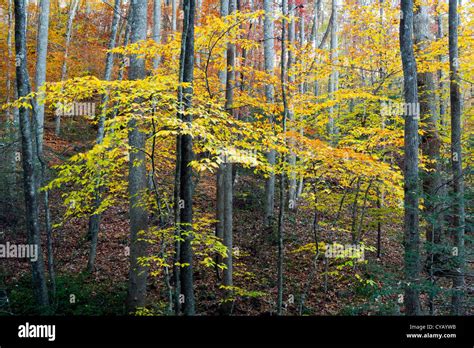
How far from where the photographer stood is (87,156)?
5.35m

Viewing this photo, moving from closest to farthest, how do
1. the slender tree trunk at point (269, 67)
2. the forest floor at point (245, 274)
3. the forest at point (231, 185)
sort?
the forest at point (231, 185)
the forest floor at point (245, 274)
the slender tree trunk at point (269, 67)

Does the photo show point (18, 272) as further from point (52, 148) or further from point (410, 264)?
point (410, 264)

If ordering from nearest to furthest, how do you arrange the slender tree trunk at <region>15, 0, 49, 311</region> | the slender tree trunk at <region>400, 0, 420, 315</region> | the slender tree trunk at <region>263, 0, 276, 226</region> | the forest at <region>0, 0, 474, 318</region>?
the slender tree trunk at <region>400, 0, 420, 315</region> → the forest at <region>0, 0, 474, 318</region> → the slender tree trunk at <region>15, 0, 49, 311</region> → the slender tree trunk at <region>263, 0, 276, 226</region>

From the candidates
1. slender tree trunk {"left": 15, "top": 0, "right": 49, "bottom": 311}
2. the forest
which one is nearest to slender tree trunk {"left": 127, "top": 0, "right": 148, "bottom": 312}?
the forest

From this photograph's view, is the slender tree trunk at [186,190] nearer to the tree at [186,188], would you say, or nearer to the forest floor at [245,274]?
the tree at [186,188]

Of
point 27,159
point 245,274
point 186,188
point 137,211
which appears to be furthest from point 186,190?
point 245,274

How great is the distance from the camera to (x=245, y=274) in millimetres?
10281

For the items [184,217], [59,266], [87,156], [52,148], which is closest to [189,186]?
[184,217]

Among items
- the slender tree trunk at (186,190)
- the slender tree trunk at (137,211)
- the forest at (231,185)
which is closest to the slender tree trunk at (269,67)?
the forest at (231,185)

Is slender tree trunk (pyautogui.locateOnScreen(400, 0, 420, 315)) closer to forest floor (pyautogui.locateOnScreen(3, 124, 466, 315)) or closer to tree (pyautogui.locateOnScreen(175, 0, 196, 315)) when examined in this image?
forest floor (pyautogui.locateOnScreen(3, 124, 466, 315))

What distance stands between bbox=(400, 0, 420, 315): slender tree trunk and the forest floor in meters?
0.36

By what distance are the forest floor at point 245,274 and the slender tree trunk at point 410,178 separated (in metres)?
0.36

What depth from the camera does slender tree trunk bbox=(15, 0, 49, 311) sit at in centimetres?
748

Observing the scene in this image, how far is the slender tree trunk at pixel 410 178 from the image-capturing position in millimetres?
5930
